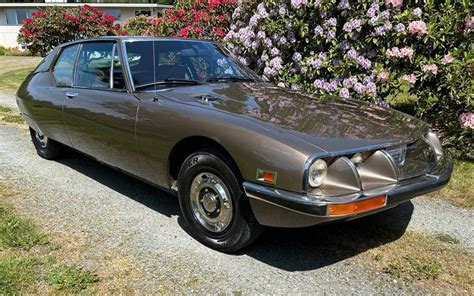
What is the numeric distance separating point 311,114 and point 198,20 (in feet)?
19.9

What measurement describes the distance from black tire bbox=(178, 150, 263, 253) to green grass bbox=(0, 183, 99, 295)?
2.75 feet

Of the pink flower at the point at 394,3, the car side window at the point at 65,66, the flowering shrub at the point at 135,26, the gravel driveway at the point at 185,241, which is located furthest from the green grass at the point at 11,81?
the pink flower at the point at 394,3

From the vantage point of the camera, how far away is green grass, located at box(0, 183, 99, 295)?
297cm

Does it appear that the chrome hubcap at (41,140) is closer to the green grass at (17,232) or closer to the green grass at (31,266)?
the green grass at (17,232)

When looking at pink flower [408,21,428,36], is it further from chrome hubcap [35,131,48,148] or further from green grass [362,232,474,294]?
chrome hubcap [35,131,48,148]

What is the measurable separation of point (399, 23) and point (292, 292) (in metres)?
4.23

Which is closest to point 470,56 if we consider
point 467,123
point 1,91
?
point 467,123

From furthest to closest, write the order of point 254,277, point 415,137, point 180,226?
point 180,226 < point 415,137 < point 254,277

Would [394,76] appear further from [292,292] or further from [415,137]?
[292,292]

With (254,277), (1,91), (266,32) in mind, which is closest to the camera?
(254,277)

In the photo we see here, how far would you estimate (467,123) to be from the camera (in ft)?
18.2

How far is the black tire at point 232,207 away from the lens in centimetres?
317

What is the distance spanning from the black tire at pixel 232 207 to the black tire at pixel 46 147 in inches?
107

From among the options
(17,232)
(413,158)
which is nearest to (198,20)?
A: (17,232)
